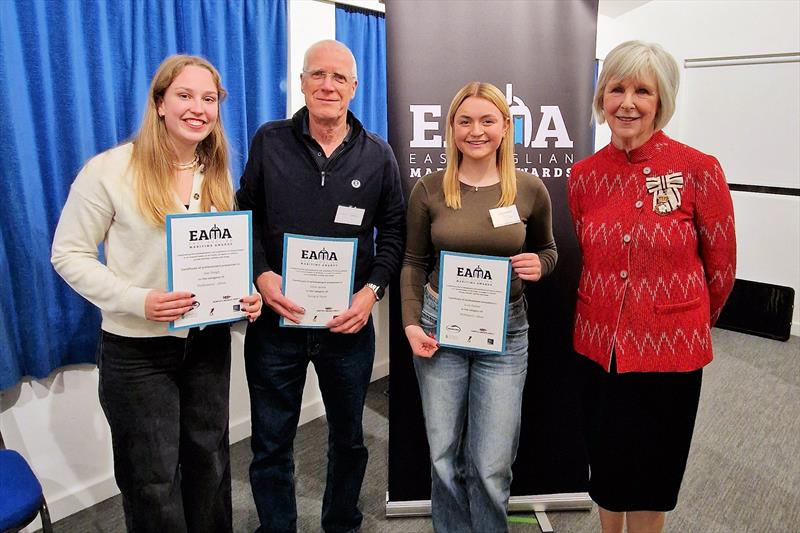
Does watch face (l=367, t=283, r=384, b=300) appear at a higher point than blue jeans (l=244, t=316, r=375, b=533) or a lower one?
higher

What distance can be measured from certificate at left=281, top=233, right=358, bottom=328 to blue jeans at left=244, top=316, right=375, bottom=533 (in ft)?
0.33

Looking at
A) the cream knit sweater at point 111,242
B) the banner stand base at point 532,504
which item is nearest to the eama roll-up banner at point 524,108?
the banner stand base at point 532,504

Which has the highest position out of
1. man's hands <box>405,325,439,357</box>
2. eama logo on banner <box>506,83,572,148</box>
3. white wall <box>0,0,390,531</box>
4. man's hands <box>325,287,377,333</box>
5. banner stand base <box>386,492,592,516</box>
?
eama logo on banner <box>506,83,572,148</box>

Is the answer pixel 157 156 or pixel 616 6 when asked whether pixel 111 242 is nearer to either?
pixel 157 156

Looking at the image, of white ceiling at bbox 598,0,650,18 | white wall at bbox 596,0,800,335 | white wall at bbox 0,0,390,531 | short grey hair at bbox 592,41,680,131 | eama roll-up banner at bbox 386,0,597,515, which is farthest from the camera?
white ceiling at bbox 598,0,650,18

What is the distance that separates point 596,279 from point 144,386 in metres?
1.35

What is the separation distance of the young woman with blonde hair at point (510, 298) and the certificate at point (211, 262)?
0.52m

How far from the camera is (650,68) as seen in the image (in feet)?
4.89

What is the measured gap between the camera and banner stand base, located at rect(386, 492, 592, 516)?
2.46 meters

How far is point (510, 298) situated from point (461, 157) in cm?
47

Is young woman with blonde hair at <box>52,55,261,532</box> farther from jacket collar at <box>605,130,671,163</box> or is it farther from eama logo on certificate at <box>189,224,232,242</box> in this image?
jacket collar at <box>605,130,671,163</box>

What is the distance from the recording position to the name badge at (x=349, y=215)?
1825 mm

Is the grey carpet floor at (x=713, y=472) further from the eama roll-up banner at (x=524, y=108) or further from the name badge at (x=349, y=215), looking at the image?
the name badge at (x=349, y=215)

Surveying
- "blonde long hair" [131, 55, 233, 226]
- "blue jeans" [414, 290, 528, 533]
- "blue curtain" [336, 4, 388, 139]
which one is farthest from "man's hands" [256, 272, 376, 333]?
"blue curtain" [336, 4, 388, 139]
